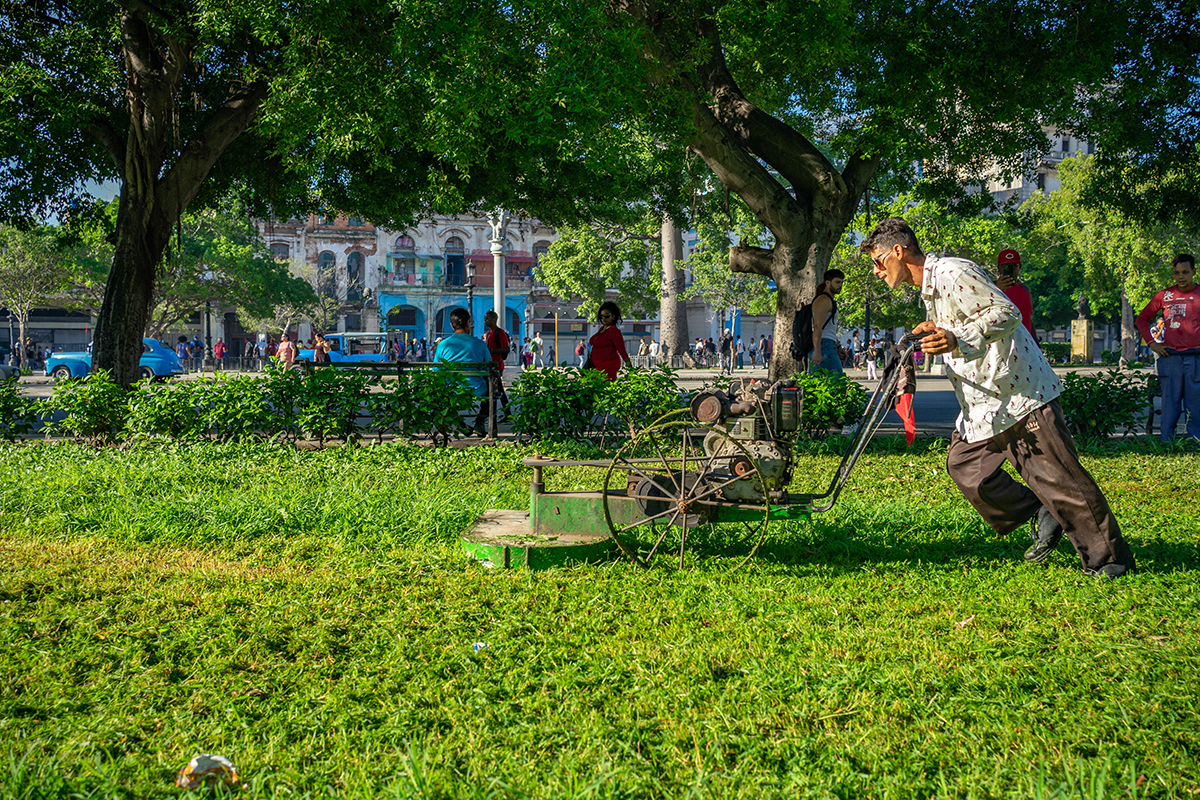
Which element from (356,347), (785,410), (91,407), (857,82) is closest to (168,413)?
(91,407)

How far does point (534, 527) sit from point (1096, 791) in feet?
9.88

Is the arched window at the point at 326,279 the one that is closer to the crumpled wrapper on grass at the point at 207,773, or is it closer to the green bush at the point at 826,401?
the green bush at the point at 826,401

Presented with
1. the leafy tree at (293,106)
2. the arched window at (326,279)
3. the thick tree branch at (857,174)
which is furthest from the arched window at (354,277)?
the thick tree branch at (857,174)

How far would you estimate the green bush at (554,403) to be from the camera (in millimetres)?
8812

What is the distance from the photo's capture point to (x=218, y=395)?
342 inches

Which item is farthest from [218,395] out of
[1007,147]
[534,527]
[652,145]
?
[1007,147]

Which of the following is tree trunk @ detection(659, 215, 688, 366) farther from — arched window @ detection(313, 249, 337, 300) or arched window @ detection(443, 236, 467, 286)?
arched window @ detection(313, 249, 337, 300)

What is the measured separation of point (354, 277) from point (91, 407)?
46689 millimetres

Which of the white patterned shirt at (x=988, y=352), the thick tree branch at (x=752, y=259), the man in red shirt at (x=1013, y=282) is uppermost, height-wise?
the thick tree branch at (x=752, y=259)

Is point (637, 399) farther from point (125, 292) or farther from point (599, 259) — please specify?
point (599, 259)

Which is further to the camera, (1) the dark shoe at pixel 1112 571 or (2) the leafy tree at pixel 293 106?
(2) the leafy tree at pixel 293 106

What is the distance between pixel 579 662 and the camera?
320 centimetres

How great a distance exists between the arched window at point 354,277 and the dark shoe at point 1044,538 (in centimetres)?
5200

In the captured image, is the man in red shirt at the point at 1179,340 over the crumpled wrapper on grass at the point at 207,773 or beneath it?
over
